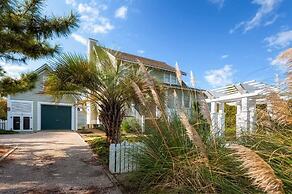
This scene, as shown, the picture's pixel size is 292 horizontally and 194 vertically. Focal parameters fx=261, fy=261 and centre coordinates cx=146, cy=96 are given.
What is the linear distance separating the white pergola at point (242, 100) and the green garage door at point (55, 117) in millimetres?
16440

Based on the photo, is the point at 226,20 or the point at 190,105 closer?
the point at 190,105

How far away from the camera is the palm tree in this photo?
8117mm

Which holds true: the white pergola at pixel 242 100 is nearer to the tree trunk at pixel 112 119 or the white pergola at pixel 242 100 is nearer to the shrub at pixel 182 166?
the shrub at pixel 182 166

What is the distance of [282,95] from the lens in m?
3.08

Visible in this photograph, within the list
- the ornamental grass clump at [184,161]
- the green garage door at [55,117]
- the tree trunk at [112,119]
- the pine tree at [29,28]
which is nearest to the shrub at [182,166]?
the ornamental grass clump at [184,161]

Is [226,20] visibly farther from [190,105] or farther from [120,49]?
[190,105]

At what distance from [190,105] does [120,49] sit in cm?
455

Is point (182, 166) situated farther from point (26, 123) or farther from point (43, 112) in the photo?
point (43, 112)

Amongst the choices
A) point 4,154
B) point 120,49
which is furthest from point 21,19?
point 4,154

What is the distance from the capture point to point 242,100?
35.8 ft

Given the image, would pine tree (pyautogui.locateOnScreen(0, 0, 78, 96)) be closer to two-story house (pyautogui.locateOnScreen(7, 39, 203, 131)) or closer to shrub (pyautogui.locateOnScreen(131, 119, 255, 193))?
A: shrub (pyautogui.locateOnScreen(131, 119, 255, 193))

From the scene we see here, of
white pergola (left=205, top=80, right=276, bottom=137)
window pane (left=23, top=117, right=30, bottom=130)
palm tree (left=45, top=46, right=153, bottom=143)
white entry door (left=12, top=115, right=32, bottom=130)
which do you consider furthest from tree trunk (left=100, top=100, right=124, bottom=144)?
window pane (left=23, top=117, right=30, bottom=130)

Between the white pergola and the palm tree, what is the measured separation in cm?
310

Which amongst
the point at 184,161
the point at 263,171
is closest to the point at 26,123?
the point at 184,161
